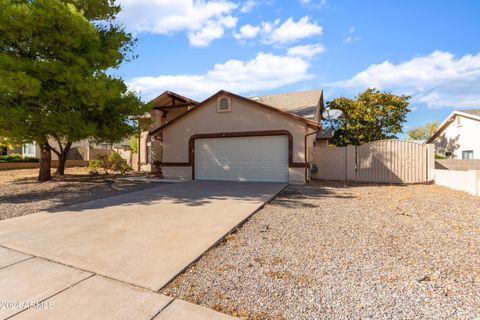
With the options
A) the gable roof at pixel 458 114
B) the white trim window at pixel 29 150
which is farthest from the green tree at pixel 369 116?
the white trim window at pixel 29 150

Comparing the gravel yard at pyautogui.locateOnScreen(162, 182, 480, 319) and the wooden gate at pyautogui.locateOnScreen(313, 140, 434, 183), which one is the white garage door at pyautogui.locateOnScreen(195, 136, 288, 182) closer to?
the wooden gate at pyautogui.locateOnScreen(313, 140, 434, 183)

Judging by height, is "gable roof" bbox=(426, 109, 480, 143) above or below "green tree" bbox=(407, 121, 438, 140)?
below

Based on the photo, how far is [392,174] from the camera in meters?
12.9

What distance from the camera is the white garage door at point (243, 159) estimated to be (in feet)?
39.9

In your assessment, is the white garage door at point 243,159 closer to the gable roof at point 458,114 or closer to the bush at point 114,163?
the bush at point 114,163

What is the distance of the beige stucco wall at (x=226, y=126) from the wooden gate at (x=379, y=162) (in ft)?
6.42

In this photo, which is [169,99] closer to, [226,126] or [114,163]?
[114,163]

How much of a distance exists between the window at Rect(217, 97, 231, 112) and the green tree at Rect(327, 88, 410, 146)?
12638 millimetres

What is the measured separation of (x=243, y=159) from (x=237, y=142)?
3.15ft

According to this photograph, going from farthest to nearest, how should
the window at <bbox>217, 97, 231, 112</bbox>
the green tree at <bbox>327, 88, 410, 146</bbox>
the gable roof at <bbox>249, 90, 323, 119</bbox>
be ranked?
the green tree at <bbox>327, 88, 410, 146</bbox> → the gable roof at <bbox>249, 90, 323, 119</bbox> → the window at <bbox>217, 97, 231, 112</bbox>

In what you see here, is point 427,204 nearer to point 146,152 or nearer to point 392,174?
point 392,174

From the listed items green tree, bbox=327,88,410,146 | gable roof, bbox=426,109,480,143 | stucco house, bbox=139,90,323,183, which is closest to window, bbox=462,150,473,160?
gable roof, bbox=426,109,480,143

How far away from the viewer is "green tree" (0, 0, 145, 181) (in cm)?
875

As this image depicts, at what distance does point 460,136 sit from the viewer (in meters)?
20.6
